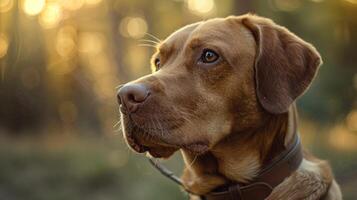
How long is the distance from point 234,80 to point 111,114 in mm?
14738

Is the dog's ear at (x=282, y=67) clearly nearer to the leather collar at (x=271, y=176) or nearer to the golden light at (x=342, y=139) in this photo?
the leather collar at (x=271, y=176)

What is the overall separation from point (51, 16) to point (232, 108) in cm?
1606

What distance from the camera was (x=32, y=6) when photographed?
16.7 metres

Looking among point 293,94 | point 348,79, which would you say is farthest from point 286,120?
point 348,79

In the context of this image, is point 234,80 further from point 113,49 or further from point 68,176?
point 113,49

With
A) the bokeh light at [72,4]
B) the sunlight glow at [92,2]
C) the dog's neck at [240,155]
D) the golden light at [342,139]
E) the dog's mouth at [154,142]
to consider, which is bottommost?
the sunlight glow at [92,2]

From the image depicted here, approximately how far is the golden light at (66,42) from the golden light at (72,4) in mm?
662

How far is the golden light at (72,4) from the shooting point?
841 inches

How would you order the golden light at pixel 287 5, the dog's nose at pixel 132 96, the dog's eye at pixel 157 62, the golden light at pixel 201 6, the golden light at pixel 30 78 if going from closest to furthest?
the dog's nose at pixel 132 96, the dog's eye at pixel 157 62, the golden light at pixel 287 5, the golden light at pixel 201 6, the golden light at pixel 30 78

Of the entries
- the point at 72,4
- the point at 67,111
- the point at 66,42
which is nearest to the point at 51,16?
the point at 66,42

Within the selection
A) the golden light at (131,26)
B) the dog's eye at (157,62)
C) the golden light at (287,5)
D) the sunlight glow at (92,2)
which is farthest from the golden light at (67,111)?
the dog's eye at (157,62)

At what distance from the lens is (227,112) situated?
4.26 m

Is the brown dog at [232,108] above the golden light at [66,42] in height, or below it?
above

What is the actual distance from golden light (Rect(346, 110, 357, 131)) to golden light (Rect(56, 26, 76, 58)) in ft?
33.9
